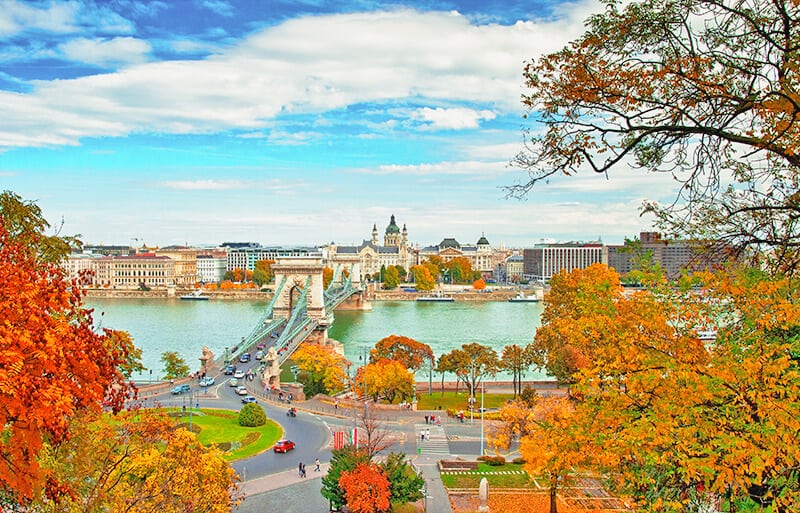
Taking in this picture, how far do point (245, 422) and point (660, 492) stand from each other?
19.6 meters

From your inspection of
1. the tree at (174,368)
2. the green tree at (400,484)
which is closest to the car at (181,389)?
the tree at (174,368)

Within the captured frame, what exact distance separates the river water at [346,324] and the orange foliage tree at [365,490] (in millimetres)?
23259

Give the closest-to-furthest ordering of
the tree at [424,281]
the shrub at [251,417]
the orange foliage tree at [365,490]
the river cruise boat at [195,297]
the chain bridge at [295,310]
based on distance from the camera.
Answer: the orange foliage tree at [365,490], the shrub at [251,417], the chain bridge at [295,310], the river cruise boat at [195,297], the tree at [424,281]

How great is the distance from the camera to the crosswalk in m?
21.2

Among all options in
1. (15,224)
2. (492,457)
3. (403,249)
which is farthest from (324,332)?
(403,249)

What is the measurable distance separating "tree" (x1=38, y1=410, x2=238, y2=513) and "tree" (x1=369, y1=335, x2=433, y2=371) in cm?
1637

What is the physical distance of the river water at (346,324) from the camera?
4691 centimetres

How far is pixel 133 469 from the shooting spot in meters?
12.5

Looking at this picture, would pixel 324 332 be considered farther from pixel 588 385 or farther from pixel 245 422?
pixel 588 385

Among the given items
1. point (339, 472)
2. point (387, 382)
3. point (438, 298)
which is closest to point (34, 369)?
point (339, 472)

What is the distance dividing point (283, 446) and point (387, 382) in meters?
7.62

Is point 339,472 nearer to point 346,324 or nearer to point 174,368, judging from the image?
point 174,368

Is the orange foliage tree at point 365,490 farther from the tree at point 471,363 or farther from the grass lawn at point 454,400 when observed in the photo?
the tree at point 471,363

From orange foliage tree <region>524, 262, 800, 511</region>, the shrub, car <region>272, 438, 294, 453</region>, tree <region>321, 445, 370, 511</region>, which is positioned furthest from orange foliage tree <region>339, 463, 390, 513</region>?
the shrub
